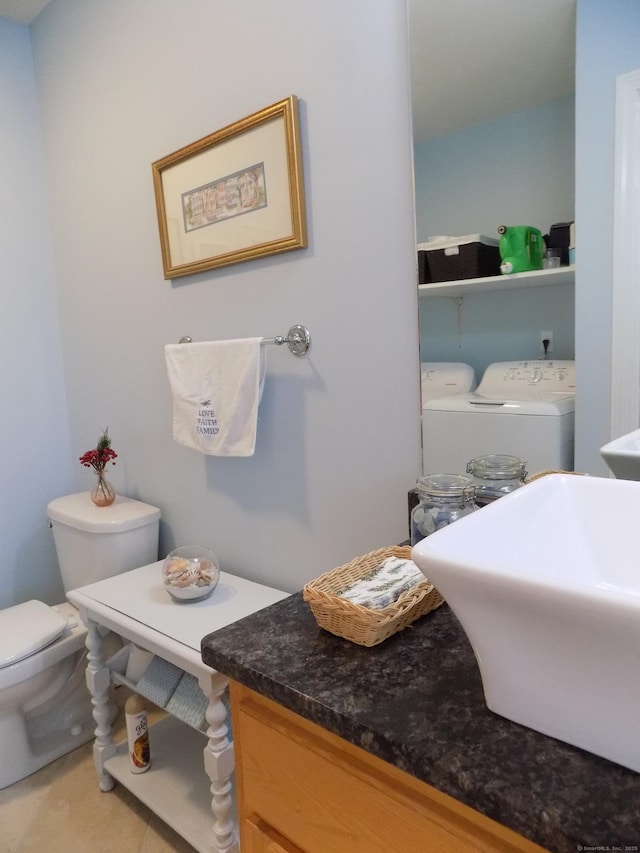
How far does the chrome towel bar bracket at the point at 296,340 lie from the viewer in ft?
4.52

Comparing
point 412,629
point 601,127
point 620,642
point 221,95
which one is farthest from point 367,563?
point 221,95

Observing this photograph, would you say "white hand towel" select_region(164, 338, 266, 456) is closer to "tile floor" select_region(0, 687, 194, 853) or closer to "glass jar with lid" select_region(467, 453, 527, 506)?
"glass jar with lid" select_region(467, 453, 527, 506)

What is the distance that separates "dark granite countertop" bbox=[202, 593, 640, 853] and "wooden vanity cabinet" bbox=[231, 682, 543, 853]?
0.04m

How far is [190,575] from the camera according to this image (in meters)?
1.45

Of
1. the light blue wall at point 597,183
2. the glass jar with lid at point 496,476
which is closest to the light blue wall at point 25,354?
the glass jar with lid at point 496,476

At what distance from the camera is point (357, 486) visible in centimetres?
134

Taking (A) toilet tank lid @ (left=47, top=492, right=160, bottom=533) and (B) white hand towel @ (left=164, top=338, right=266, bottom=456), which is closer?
(B) white hand towel @ (left=164, top=338, right=266, bottom=456)

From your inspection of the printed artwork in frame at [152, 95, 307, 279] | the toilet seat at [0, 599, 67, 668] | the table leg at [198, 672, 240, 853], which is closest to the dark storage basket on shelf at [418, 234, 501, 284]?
the printed artwork in frame at [152, 95, 307, 279]

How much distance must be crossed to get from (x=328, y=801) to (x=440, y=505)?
0.50 m

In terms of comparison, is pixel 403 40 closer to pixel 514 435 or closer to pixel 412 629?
pixel 514 435

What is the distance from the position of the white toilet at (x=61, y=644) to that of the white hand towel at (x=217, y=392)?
41cm

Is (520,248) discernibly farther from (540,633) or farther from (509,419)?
(540,633)

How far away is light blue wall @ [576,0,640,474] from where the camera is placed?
90 centimetres

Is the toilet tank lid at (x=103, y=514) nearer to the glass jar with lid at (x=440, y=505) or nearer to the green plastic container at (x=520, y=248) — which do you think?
the glass jar with lid at (x=440, y=505)
